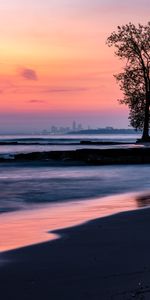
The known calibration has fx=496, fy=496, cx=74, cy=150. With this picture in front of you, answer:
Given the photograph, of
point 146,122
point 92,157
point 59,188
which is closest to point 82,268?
point 59,188

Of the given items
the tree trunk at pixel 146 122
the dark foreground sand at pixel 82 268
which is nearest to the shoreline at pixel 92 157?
the tree trunk at pixel 146 122

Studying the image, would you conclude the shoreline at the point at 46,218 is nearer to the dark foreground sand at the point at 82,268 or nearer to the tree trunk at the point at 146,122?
the dark foreground sand at the point at 82,268

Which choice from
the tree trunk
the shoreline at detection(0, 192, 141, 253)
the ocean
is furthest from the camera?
the tree trunk

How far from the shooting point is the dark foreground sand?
429cm

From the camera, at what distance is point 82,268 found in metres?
5.14

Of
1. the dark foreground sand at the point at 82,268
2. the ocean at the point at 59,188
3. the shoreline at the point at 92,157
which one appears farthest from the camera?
the shoreline at the point at 92,157

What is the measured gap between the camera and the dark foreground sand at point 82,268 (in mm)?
4293

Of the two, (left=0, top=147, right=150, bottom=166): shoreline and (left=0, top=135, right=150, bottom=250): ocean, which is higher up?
(left=0, top=147, right=150, bottom=166): shoreline

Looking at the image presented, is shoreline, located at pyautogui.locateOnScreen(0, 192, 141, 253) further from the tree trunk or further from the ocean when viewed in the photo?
the tree trunk

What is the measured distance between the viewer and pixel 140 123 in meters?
50.1

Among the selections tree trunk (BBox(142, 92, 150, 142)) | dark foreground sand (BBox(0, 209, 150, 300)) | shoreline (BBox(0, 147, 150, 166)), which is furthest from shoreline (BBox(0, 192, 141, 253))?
tree trunk (BBox(142, 92, 150, 142))

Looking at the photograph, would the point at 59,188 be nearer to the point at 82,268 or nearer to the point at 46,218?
the point at 46,218

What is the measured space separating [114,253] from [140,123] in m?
44.9

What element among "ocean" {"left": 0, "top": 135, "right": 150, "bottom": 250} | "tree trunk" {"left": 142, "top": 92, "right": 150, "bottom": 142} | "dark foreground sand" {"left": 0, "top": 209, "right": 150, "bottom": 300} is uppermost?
"tree trunk" {"left": 142, "top": 92, "right": 150, "bottom": 142}
